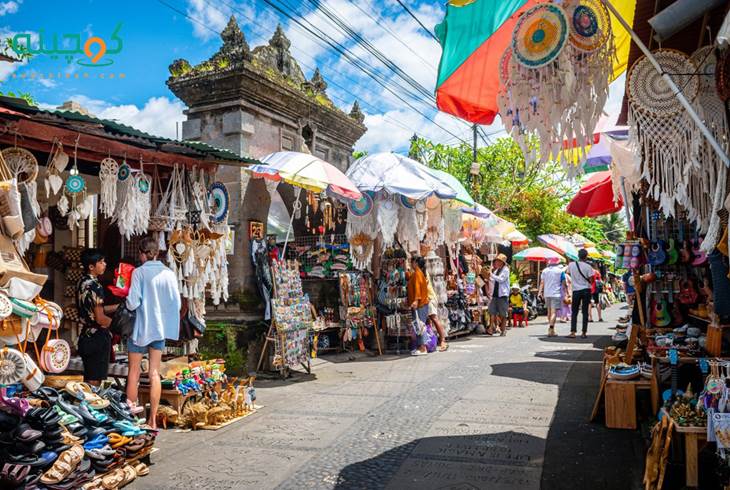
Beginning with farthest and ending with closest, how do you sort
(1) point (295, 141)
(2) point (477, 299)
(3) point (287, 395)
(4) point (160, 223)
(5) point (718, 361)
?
(2) point (477, 299)
(1) point (295, 141)
(3) point (287, 395)
(4) point (160, 223)
(5) point (718, 361)

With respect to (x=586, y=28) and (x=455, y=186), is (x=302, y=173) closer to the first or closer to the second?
(x=455, y=186)

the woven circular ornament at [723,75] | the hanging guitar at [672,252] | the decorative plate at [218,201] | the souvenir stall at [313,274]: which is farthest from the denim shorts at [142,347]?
the hanging guitar at [672,252]

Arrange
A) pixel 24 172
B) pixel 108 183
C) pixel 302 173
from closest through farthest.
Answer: pixel 24 172 < pixel 108 183 < pixel 302 173

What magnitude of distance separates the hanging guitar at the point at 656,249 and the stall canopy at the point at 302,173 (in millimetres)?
4441

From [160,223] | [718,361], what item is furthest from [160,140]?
[718,361]

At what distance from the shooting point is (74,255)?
750 cm

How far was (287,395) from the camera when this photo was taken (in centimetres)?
755

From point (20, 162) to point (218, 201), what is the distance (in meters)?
2.55

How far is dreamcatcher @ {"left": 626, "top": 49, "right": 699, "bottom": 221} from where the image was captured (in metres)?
3.84

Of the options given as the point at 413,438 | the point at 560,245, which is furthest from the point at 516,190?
the point at 413,438

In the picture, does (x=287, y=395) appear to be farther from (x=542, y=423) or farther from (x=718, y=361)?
(x=718, y=361)

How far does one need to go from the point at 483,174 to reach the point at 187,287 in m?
21.2

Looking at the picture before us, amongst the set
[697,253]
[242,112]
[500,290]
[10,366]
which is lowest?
[10,366]

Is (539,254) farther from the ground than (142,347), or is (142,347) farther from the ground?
(539,254)
